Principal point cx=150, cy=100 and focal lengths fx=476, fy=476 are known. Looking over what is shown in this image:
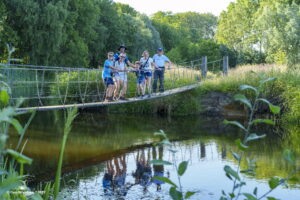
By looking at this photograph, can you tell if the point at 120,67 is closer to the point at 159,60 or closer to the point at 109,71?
the point at 109,71

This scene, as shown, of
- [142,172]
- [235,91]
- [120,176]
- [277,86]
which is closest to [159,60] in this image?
[142,172]

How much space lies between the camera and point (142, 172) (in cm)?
754

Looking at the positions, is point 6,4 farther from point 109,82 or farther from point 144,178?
point 144,178

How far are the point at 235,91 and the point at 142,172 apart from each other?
819 cm

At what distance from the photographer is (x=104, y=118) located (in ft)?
49.8

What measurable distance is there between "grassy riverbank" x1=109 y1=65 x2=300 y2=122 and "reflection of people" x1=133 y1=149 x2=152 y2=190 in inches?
246

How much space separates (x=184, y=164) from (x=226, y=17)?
41049 millimetres

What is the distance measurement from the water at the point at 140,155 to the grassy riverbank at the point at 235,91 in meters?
0.90

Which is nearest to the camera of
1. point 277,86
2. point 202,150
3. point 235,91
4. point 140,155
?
point 140,155

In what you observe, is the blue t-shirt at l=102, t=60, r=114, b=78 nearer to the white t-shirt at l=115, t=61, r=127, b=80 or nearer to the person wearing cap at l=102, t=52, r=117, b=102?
the person wearing cap at l=102, t=52, r=117, b=102

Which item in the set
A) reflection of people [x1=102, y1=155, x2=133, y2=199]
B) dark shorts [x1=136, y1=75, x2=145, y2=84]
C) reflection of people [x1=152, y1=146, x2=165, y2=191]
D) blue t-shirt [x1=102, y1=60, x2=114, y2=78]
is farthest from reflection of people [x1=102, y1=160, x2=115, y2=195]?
dark shorts [x1=136, y1=75, x2=145, y2=84]

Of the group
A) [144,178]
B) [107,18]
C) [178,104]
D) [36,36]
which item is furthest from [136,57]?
[144,178]

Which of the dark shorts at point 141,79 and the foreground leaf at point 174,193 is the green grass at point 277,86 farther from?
the foreground leaf at point 174,193

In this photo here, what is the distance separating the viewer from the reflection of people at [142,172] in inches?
266
